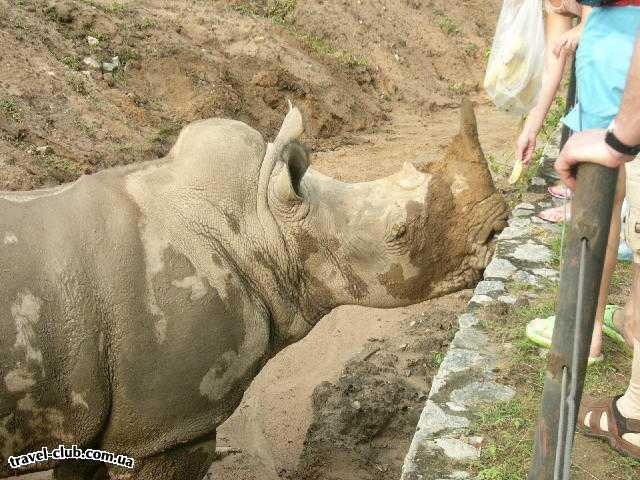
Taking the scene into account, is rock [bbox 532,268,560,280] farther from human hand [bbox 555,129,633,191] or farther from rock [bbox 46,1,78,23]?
rock [bbox 46,1,78,23]

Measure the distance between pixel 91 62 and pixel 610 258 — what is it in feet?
24.2

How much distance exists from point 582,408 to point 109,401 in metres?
1.91

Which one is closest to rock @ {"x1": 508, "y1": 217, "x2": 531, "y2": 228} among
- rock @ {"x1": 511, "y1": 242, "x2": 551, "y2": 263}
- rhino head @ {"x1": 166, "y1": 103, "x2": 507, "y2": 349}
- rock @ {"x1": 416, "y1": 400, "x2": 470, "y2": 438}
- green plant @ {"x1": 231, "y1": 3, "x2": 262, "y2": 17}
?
rock @ {"x1": 511, "y1": 242, "x2": 551, "y2": 263}

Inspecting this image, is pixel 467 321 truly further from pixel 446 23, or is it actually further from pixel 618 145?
pixel 446 23

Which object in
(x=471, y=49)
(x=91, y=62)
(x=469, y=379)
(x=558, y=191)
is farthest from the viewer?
(x=471, y=49)

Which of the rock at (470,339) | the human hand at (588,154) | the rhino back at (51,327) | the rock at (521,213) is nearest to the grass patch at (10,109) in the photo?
the rock at (521,213)

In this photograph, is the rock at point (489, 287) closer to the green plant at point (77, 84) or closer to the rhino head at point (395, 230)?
the rhino head at point (395, 230)

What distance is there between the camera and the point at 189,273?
340cm

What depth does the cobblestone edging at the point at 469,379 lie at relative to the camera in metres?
3.43

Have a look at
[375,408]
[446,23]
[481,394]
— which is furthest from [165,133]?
[446,23]

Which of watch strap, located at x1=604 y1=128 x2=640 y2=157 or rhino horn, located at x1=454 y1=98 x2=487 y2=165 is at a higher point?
watch strap, located at x1=604 y1=128 x2=640 y2=157

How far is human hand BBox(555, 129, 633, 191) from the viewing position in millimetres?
2109

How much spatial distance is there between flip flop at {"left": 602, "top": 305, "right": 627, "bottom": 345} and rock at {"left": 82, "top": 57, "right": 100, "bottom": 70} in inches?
280

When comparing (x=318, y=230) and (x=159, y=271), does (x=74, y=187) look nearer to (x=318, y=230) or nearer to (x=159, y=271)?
(x=159, y=271)
